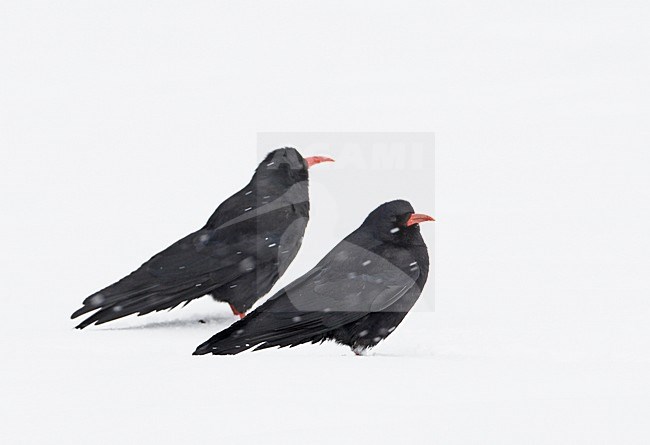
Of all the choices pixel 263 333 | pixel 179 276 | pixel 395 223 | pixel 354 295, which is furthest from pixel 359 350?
pixel 179 276

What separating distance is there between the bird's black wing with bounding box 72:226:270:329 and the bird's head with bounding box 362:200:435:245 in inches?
44.7

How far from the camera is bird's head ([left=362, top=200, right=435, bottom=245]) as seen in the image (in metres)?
8.38

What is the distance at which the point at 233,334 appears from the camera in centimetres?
769

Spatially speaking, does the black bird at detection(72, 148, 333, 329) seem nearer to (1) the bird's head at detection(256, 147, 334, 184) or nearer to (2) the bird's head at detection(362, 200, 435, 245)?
(1) the bird's head at detection(256, 147, 334, 184)

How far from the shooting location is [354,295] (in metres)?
8.00

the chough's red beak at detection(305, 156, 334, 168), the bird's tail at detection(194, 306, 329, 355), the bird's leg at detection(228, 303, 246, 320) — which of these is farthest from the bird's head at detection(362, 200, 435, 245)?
the bird's leg at detection(228, 303, 246, 320)

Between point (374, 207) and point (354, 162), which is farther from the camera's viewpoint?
point (354, 162)

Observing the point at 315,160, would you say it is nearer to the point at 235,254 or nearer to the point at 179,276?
the point at 235,254

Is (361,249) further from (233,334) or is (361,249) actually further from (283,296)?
(233,334)

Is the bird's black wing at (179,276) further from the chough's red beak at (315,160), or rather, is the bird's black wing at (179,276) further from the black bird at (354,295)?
the chough's red beak at (315,160)

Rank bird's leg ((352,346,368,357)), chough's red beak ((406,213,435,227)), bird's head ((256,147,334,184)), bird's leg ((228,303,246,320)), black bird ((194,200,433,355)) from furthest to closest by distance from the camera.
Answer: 1. bird's head ((256,147,334,184))
2. bird's leg ((228,303,246,320))
3. chough's red beak ((406,213,435,227))
4. bird's leg ((352,346,368,357))
5. black bird ((194,200,433,355))

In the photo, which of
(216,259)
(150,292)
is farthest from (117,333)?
(216,259)

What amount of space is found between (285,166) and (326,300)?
1.83 metres

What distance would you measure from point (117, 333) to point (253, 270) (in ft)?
4.08
